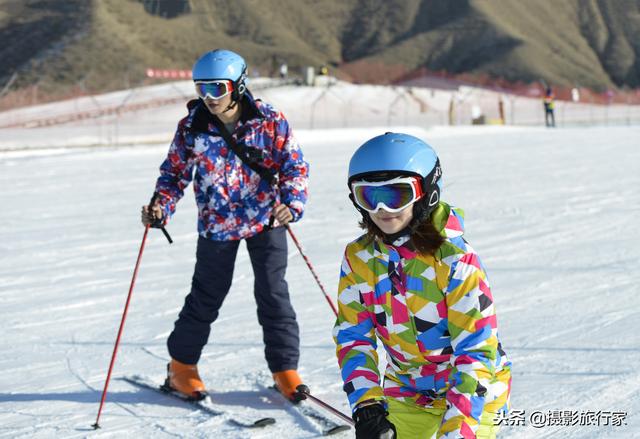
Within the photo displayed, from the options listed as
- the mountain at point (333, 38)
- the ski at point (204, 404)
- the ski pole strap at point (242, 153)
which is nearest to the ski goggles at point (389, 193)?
the ski pole strap at point (242, 153)

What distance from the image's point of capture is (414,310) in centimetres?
266

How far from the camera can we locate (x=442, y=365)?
275 cm

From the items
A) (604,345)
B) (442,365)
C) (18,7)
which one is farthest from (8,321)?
(18,7)

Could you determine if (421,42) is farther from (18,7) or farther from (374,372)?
(374,372)

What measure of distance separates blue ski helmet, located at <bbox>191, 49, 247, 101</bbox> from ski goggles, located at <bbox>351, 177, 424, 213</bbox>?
5.95ft

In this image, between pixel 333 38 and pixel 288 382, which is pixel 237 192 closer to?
pixel 288 382

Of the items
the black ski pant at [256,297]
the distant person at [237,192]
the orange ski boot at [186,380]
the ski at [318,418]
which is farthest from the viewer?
the orange ski boot at [186,380]

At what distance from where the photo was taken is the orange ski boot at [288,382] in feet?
14.6

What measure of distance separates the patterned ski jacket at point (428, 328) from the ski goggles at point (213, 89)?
170 cm

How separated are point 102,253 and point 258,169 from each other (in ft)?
16.0

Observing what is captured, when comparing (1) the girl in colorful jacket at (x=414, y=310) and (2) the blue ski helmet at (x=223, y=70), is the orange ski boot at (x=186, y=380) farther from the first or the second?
(1) the girl in colorful jacket at (x=414, y=310)

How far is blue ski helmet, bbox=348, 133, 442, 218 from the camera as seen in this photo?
8.19 feet

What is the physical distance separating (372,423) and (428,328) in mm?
344

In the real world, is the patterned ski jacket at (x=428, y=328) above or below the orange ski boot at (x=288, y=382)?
above
